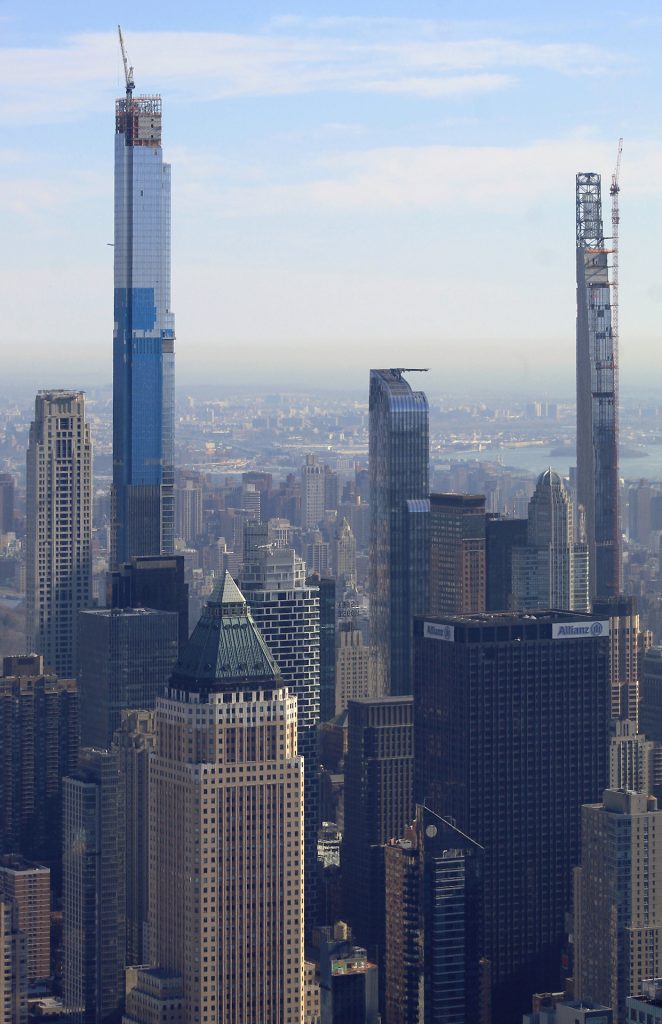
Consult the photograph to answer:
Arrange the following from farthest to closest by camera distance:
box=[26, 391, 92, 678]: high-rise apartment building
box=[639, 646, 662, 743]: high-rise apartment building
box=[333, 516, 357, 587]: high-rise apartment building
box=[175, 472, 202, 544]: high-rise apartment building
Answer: box=[175, 472, 202, 544]: high-rise apartment building < box=[333, 516, 357, 587]: high-rise apartment building < box=[26, 391, 92, 678]: high-rise apartment building < box=[639, 646, 662, 743]: high-rise apartment building

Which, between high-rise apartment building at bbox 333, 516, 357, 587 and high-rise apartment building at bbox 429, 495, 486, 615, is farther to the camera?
high-rise apartment building at bbox 333, 516, 357, 587

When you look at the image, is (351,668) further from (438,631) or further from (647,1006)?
(647,1006)

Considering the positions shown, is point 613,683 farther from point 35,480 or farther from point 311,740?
point 35,480

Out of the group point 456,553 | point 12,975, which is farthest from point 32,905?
point 456,553

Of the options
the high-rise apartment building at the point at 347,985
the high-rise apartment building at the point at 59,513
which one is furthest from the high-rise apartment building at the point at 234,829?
the high-rise apartment building at the point at 59,513

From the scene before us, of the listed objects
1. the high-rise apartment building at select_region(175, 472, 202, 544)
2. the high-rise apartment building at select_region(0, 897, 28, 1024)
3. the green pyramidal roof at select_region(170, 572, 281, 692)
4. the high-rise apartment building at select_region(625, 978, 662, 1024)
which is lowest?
the high-rise apartment building at select_region(0, 897, 28, 1024)

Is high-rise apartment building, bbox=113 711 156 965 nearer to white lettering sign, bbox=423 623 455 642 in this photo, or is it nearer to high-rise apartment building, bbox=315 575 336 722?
white lettering sign, bbox=423 623 455 642

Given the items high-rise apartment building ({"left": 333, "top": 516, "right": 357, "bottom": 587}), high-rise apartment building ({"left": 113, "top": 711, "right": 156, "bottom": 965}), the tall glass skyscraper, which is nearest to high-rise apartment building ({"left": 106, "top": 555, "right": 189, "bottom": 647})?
the tall glass skyscraper
